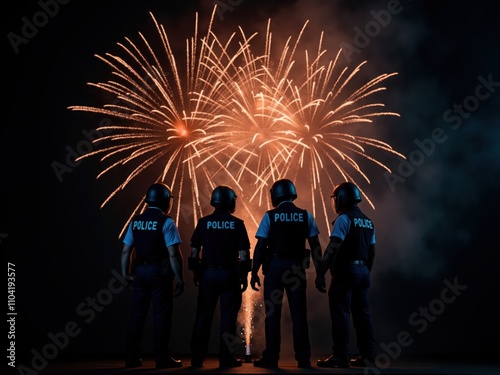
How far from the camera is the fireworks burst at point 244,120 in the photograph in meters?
11.9

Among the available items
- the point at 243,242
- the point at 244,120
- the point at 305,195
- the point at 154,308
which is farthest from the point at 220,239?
the point at 305,195

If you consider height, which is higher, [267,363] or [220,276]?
[220,276]

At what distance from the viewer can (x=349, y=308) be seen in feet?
27.6

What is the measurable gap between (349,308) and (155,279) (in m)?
2.82

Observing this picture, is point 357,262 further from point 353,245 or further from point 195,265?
point 195,265

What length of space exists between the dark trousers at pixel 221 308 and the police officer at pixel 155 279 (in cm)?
38

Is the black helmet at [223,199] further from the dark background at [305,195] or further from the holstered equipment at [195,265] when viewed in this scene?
the dark background at [305,195]

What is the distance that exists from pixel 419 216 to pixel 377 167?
4.81 feet

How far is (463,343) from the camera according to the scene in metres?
12.8

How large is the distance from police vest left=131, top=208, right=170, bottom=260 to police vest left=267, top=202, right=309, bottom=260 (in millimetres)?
1562

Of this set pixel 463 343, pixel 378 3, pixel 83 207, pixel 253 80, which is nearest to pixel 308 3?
pixel 378 3

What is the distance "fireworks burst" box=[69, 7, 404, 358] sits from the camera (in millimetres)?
11852

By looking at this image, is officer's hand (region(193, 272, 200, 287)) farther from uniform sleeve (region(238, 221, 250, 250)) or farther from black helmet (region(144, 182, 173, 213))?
black helmet (region(144, 182, 173, 213))

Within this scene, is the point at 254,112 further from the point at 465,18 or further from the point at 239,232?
the point at 465,18
